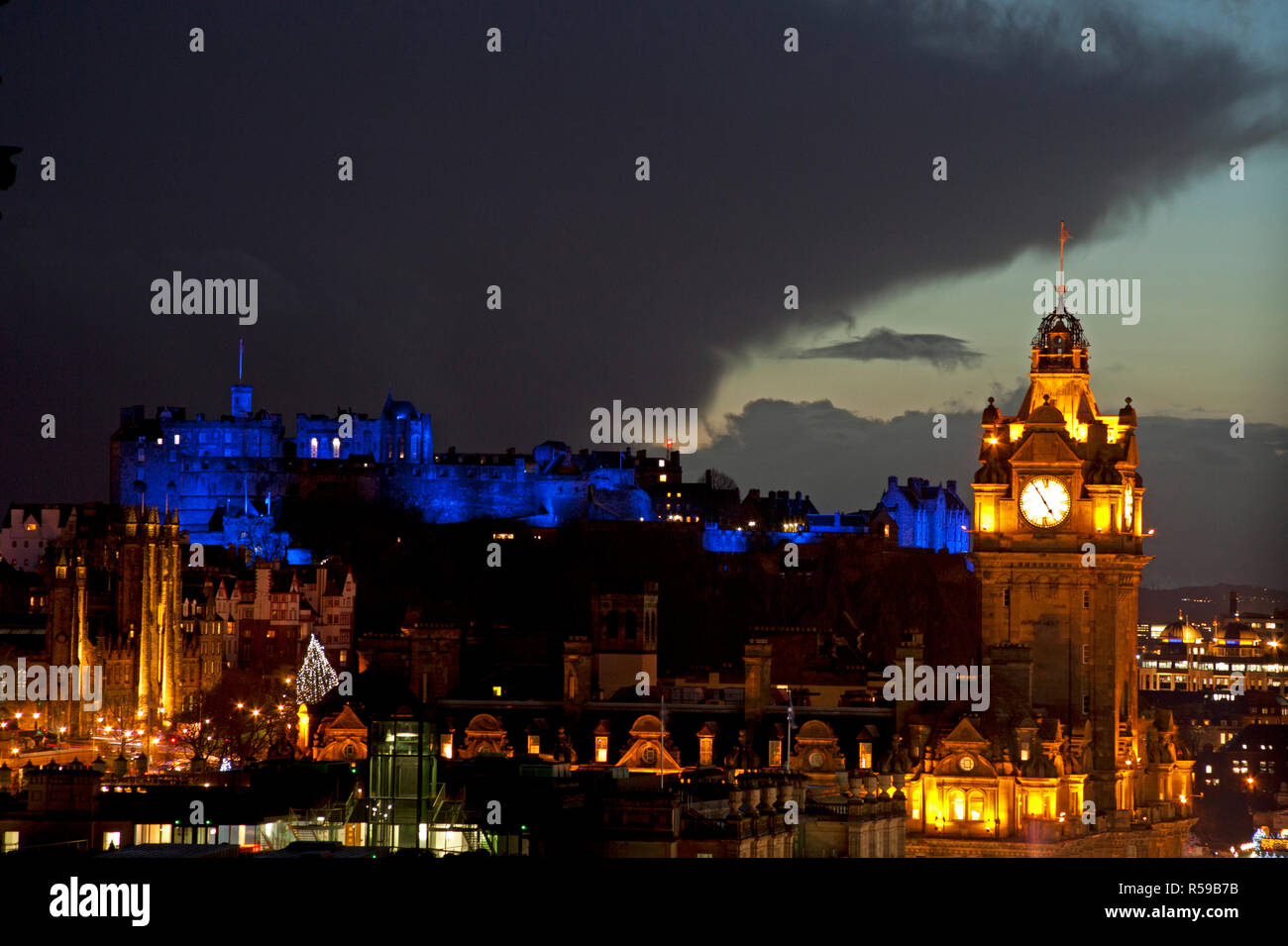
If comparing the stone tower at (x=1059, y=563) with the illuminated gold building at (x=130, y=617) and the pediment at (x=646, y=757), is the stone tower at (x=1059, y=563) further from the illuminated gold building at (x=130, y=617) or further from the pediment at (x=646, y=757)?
the illuminated gold building at (x=130, y=617)

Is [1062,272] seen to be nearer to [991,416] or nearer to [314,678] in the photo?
[991,416]

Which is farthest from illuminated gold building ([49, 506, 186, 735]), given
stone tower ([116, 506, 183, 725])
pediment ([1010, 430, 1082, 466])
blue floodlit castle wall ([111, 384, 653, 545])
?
pediment ([1010, 430, 1082, 466])

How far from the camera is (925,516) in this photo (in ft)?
468

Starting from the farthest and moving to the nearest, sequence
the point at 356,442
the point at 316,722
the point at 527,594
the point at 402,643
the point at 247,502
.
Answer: the point at 356,442
the point at 247,502
the point at 527,594
the point at 402,643
the point at 316,722

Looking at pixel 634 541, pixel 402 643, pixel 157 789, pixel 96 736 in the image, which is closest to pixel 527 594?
pixel 634 541

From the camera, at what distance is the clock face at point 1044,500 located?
50969 millimetres

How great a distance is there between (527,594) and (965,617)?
89.3 ft

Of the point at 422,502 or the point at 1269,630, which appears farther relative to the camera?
the point at 1269,630

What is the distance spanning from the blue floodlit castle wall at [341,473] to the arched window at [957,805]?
9584 cm

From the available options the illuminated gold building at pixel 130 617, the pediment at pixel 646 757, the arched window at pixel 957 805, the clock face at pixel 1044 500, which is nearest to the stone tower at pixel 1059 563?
the clock face at pixel 1044 500

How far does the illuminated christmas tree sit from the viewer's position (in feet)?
284

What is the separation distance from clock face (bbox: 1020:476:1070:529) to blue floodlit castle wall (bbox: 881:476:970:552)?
289 ft

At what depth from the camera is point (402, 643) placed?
215 feet
